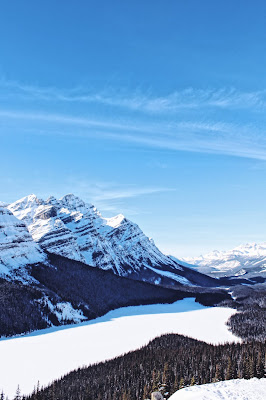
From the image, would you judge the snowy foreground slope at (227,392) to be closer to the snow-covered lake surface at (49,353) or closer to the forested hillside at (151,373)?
the forested hillside at (151,373)

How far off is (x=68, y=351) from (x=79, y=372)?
134 ft

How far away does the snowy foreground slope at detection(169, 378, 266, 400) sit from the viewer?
6303 centimetres

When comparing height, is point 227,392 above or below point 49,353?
above

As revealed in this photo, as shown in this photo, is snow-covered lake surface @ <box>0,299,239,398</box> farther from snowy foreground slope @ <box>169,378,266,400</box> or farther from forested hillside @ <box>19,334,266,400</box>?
snowy foreground slope @ <box>169,378,266,400</box>

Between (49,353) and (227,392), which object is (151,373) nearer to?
(227,392)

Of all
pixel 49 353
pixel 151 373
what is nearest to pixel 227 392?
pixel 151 373

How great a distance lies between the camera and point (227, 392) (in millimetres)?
66062

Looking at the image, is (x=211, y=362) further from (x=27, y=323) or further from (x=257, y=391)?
(x=27, y=323)

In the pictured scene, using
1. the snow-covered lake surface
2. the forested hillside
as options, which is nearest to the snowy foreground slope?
the forested hillside

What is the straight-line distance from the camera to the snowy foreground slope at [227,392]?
63031 millimetres

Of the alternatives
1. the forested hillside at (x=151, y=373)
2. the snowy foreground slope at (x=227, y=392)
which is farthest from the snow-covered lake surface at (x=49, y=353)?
the snowy foreground slope at (x=227, y=392)

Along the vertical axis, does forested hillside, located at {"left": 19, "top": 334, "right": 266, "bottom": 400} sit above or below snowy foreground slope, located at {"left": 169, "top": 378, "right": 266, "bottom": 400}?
below

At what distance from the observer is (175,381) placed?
10225 centimetres

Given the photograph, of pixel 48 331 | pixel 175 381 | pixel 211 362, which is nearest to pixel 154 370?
pixel 175 381
